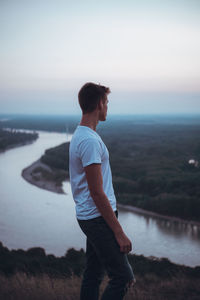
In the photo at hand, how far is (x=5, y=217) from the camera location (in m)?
11.5

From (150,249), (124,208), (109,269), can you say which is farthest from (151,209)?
(109,269)

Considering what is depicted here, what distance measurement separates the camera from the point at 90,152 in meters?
1.12

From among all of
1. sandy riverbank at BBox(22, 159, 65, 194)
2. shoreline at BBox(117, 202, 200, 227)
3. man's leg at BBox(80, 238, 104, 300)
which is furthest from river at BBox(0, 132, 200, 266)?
man's leg at BBox(80, 238, 104, 300)

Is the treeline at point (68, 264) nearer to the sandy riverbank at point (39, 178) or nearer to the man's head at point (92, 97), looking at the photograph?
the man's head at point (92, 97)

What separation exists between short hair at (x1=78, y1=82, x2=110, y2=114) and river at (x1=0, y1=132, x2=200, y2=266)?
7.50 metres

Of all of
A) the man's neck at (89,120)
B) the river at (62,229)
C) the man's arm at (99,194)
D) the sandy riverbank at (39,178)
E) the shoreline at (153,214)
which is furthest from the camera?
the sandy riverbank at (39,178)

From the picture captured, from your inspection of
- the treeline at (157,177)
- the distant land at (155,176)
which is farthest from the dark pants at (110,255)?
the treeline at (157,177)

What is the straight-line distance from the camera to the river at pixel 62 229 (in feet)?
28.9

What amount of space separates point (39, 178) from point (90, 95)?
61.1 ft

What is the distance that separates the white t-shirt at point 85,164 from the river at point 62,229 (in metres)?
7.38

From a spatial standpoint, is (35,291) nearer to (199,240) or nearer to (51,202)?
(199,240)

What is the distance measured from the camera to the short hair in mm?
1213

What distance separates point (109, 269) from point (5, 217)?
1112 centimetres

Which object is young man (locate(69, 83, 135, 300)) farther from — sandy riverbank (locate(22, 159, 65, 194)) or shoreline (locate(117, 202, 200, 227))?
sandy riverbank (locate(22, 159, 65, 194))
